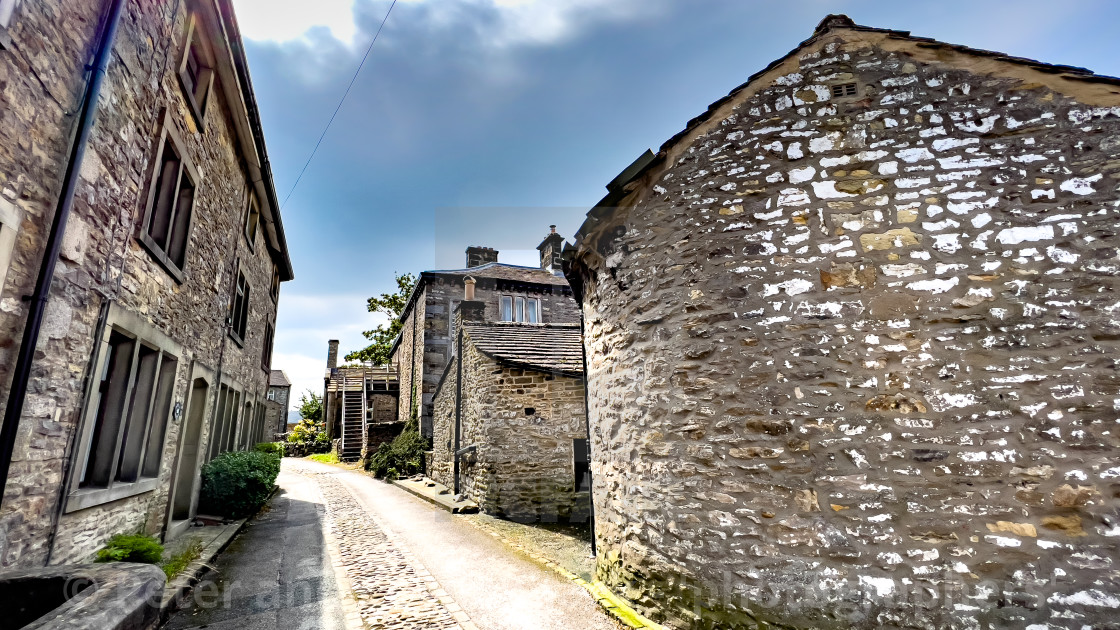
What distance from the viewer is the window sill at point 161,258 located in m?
5.68

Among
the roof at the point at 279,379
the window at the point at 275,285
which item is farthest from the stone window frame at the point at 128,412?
the roof at the point at 279,379

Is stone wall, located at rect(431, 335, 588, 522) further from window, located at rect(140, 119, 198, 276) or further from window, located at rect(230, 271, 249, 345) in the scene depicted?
window, located at rect(140, 119, 198, 276)

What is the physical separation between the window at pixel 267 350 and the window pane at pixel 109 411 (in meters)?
10.7

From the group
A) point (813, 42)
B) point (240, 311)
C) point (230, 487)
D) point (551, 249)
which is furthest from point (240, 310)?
point (551, 249)

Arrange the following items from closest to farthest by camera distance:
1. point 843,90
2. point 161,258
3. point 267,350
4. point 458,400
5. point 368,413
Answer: point 843,90, point 161,258, point 458,400, point 267,350, point 368,413

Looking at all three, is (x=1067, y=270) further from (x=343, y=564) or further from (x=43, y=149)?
(x=343, y=564)

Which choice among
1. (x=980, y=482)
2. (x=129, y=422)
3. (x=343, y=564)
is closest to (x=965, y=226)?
(x=980, y=482)

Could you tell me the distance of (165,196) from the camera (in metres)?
6.66

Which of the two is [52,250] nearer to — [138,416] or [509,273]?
[138,416]

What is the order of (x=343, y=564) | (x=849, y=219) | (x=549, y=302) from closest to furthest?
(x=849, y=219), (x=343, y=564), (x=549, y=302)

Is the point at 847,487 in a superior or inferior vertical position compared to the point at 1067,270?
inferior

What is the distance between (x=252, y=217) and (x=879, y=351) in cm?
1345

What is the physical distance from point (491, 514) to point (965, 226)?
31.7 ft

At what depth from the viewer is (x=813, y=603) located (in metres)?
3.77
